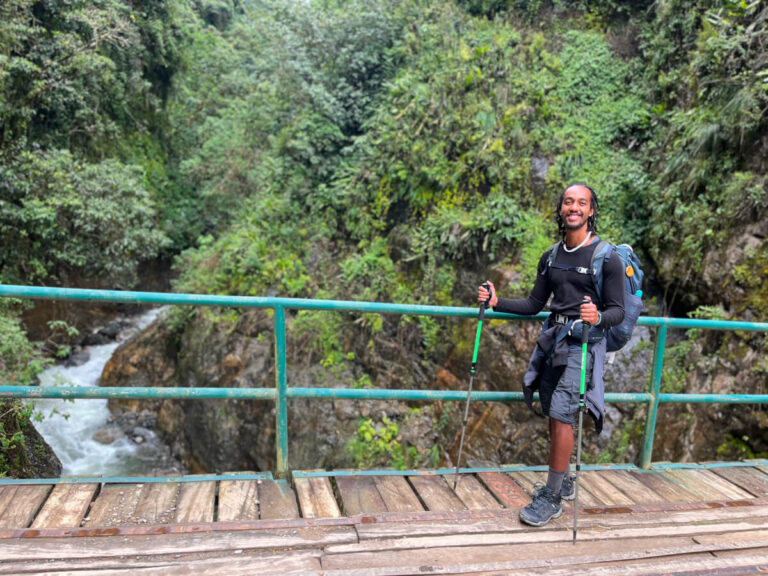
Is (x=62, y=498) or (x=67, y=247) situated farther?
(x=67, y=247)

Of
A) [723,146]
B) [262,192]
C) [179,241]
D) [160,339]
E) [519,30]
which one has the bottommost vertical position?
[160,339]

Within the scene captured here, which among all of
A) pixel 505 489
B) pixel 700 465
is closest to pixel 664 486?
pixel 700 465

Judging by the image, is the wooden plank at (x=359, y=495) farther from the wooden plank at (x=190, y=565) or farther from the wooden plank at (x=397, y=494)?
the wooden plank at (x=190, y=565)

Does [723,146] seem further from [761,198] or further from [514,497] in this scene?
[514,497]

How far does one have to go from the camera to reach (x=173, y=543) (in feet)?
8.45

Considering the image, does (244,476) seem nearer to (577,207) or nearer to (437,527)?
(437,527)

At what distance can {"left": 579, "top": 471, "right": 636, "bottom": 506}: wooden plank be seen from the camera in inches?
133

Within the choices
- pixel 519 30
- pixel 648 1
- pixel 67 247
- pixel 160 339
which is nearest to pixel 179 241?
pixel 160 339

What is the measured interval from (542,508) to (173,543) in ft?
6.52

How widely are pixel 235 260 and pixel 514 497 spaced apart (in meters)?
10.3

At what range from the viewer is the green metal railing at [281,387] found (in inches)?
110

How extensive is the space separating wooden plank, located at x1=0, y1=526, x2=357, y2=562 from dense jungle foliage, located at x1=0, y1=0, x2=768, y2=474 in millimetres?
5809

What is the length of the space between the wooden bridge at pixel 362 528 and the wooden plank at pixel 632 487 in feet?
0.05

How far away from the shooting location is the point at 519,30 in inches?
474
